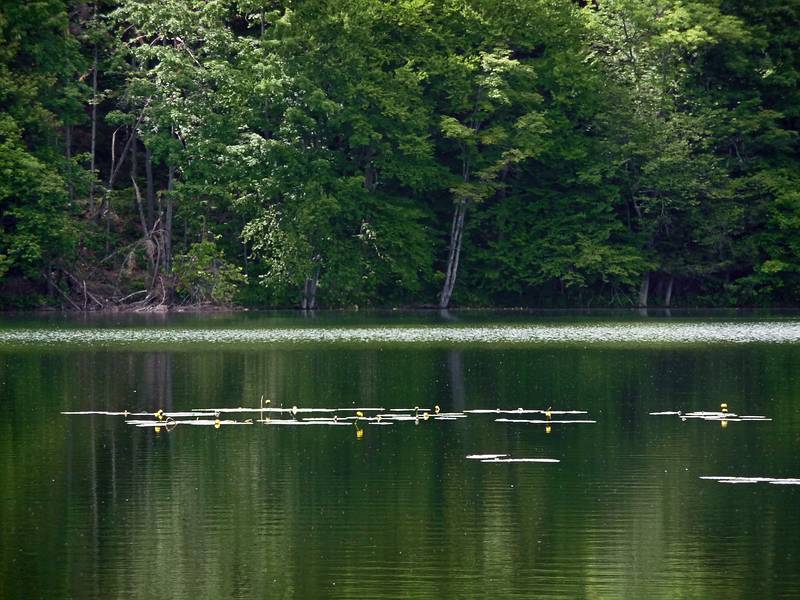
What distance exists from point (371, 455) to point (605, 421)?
17.8 feet

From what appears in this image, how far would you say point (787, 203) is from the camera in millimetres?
65875

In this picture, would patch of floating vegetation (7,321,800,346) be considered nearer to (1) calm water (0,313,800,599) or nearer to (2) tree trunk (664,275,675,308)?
(1) calm water (0,313,800,599)

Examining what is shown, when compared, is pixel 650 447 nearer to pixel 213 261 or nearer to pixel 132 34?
pixel 213 261

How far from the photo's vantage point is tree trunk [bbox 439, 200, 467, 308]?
218 ft

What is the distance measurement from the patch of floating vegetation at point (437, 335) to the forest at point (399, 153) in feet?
37.9

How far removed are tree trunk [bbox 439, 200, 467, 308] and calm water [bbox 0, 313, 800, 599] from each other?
26.1 meters

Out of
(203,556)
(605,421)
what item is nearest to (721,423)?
(605,421)

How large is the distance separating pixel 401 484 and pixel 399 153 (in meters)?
45.4

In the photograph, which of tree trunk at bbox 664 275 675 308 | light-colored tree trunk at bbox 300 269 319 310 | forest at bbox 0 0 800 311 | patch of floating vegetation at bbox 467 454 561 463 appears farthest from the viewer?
tree trunk at bbox 664 275 675 308

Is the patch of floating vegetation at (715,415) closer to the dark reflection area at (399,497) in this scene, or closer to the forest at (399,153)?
the dark reflection area at (399,497)

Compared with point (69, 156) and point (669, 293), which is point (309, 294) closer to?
point (69, 156)

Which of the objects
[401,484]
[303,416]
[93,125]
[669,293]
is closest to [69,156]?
[93,125]

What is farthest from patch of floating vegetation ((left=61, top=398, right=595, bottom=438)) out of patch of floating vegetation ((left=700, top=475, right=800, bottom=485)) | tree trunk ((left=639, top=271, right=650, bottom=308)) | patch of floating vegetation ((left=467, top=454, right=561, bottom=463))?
tree trunk ((left=639, top=271, right=650, bottom=308))

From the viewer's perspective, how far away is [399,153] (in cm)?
6550
